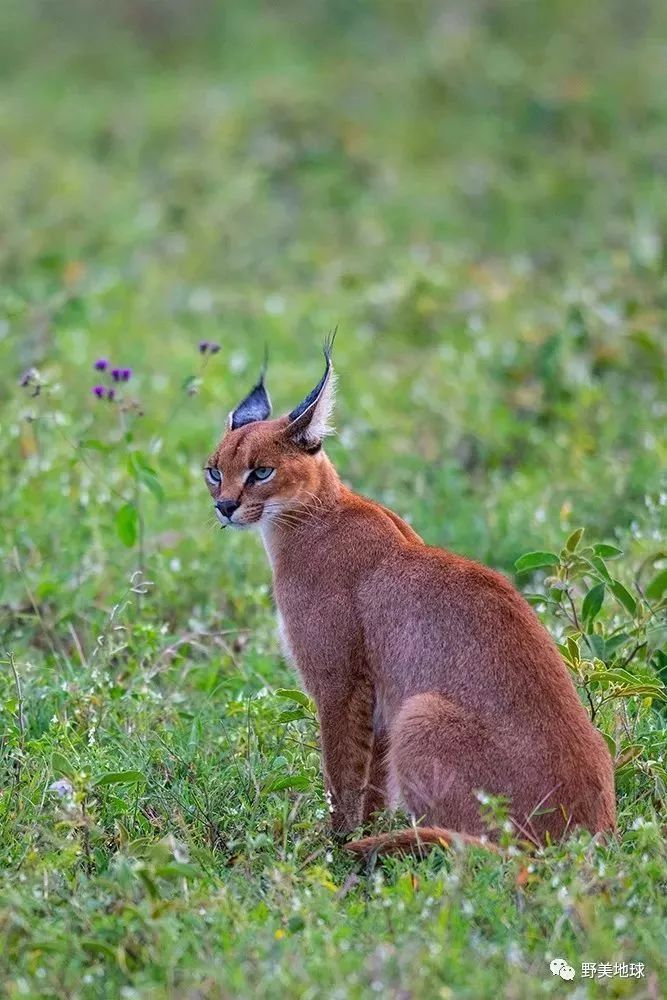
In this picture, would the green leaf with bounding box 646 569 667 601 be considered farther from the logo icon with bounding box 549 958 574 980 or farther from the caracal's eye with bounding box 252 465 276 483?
the logo icon with bounding box 549 958 574 980

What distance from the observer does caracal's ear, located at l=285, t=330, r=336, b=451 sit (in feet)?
15.7

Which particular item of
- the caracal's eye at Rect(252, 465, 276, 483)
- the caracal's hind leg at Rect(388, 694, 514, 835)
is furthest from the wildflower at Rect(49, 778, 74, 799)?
the caracal's eye at Rect(252, 465, 276, 483)

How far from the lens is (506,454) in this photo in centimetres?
763

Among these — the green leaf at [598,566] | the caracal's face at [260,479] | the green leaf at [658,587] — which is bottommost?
the green leaf at [658,587]

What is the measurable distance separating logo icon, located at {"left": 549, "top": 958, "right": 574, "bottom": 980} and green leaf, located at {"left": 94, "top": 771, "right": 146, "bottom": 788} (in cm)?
140

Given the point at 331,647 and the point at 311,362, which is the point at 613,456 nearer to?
the point at 311,362

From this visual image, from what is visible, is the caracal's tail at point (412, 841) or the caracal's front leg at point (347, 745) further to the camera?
the caracal's front leg at point (347, 745)

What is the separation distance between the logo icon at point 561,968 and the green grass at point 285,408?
43mm

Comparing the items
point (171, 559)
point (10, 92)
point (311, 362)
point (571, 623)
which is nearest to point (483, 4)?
point (10, 92)

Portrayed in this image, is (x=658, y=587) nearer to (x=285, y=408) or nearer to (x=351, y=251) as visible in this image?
(x=285, y=408)

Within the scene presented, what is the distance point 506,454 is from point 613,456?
531 mm

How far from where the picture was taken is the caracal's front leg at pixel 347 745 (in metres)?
4.55

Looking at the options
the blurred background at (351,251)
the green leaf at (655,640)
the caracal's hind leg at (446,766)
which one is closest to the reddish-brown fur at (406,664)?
the caracal's hind leg at (446,766)

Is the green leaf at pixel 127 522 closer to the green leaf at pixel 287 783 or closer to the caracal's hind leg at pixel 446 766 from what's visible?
the green leaf at pixel 287 783
